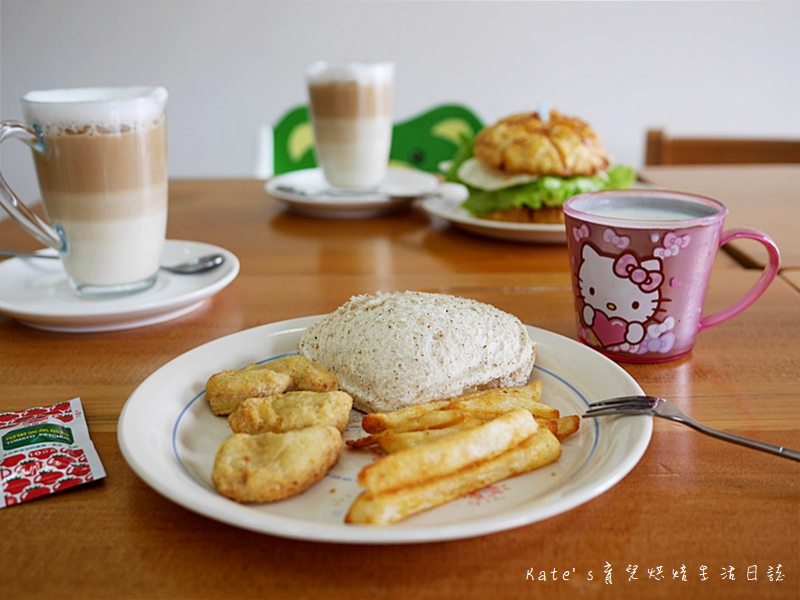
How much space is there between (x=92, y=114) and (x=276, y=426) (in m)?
0.65

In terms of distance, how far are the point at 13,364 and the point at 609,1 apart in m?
4.45

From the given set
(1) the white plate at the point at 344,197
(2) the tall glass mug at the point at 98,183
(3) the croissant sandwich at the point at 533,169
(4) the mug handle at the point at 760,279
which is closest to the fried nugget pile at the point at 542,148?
(3) the croissant sandwich at the point at 533,169

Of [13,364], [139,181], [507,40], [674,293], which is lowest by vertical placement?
[13,364]

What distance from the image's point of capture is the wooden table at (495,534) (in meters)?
0.60

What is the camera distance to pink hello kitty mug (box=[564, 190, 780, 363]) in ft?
3.27

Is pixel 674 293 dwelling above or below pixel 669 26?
below

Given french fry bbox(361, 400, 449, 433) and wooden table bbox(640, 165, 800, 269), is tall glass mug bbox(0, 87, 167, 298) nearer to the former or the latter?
french fry bbox(361, 400, 449, 433)

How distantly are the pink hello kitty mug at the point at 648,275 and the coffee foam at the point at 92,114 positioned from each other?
0.69m

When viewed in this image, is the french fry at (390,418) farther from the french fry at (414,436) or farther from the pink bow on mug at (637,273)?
the pink bow on mug at (637,273)

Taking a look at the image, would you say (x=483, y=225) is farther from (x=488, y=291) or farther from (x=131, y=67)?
(x=131, y=67)

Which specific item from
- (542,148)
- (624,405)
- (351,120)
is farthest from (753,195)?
(624,405)

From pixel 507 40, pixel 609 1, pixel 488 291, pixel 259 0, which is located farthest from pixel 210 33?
pixel 488 291

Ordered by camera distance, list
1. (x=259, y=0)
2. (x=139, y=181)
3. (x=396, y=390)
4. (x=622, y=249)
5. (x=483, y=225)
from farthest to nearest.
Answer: (x=259, y=0), (x=483, y=225), (x=139, y=181), (x=622, y=249), (x=396, y=390)

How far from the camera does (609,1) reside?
4605 millimetres
